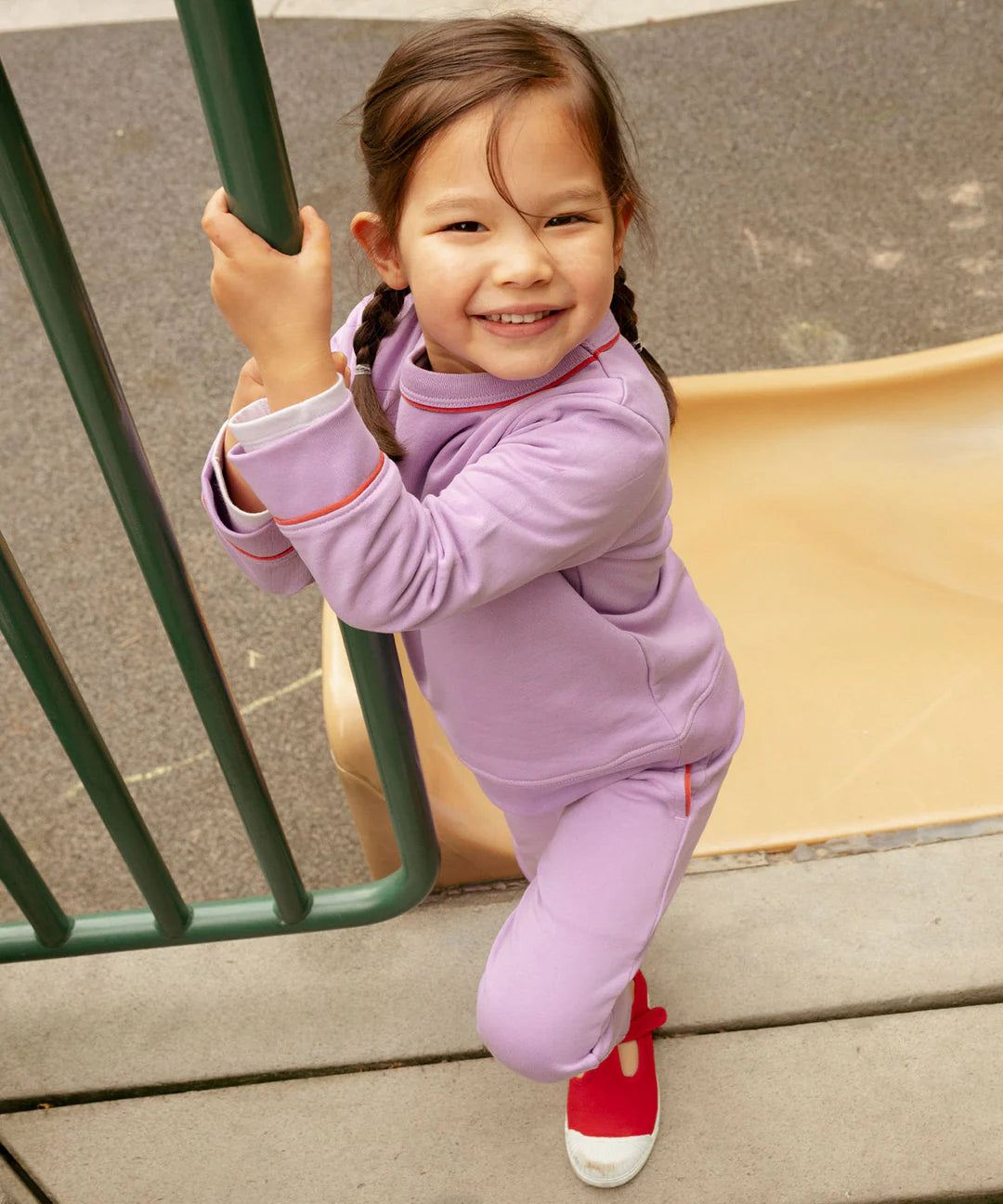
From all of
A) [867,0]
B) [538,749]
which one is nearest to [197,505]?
[538,749]

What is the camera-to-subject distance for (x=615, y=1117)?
1.22 m

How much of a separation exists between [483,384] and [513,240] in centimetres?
12

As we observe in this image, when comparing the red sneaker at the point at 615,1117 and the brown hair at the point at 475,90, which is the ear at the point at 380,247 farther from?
the red sneaker at the point at 615,1117

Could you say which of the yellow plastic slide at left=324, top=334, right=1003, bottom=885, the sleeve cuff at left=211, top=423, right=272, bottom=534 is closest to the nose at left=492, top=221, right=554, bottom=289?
the sleeve cuff at left=211, top=423, right=272, bottom=534

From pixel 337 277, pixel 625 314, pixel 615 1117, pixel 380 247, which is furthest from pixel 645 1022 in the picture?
pixel 337 277

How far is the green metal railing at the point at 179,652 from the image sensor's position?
734mm

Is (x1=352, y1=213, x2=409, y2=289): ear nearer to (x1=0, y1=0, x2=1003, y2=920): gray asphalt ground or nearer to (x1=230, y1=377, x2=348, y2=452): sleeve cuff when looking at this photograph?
(x1=230, y1=377, x2=348, y2=452): sleeve cuff

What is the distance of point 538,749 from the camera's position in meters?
1.06

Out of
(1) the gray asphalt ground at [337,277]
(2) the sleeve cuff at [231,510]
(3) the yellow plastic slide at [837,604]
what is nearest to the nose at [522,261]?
(2) the sleeve cuff at [231,510]

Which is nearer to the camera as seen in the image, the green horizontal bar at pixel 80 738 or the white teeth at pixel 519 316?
the white teeth at pixel 519 316

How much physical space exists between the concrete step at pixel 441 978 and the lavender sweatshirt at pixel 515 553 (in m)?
0.35

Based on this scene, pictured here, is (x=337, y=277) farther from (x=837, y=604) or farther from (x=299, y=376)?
(x=299, y=376)

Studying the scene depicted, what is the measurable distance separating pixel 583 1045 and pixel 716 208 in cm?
218

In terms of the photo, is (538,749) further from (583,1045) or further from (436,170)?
(436,170)
